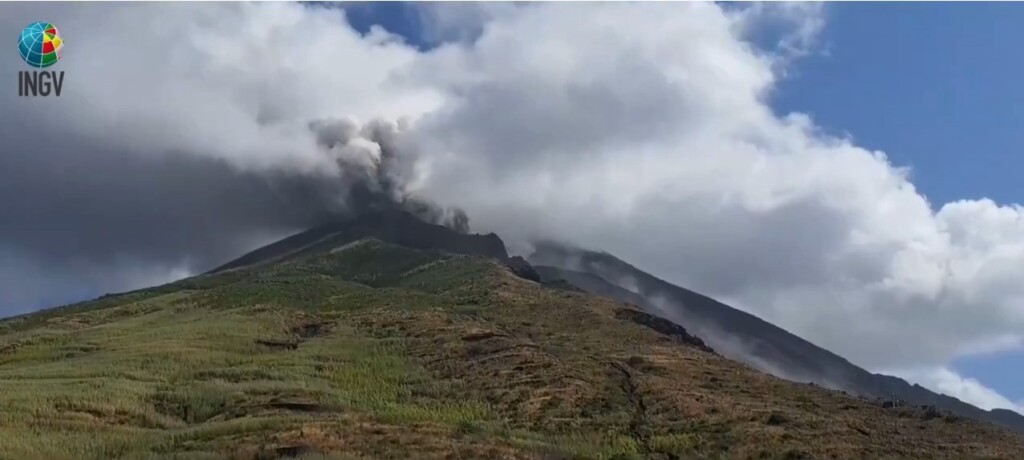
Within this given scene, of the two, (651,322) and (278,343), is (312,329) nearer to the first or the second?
(278,343)

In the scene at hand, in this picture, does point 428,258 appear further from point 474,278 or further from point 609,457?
point 609,457

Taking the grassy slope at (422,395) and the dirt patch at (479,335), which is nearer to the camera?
the grassy slope at (422,395)

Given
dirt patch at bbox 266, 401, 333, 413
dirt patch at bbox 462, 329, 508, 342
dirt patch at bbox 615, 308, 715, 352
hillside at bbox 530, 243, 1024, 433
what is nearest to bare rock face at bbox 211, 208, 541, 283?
hillside at bbox 530, 243, 1024, 433

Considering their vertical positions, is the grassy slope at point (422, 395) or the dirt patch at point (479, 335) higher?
the dirt patch at point (479, 335)

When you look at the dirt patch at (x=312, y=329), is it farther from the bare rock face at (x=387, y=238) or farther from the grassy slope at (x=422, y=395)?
the bare rock face at (x=387, y=238)

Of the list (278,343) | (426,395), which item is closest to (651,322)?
(278,343)

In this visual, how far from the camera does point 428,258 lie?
11450cm

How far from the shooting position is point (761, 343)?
160 metres

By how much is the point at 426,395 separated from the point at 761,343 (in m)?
128

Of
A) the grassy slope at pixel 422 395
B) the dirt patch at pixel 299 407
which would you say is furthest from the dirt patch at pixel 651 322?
the dirt patch at pixel 299 407

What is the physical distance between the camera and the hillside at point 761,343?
15362 centimetres

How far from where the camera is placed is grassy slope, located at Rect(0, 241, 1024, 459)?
90.4ft

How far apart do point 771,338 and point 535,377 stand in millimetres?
131888

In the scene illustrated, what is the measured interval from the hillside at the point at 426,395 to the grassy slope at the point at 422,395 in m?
0.12
